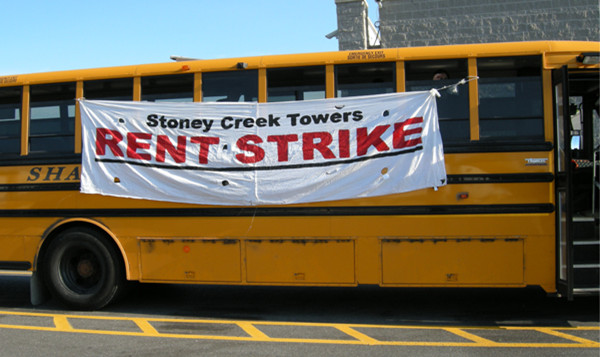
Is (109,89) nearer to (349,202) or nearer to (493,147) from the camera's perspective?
(349,202)

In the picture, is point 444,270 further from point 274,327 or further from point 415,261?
point 274,327

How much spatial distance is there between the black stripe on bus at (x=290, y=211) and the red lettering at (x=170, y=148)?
595 mm

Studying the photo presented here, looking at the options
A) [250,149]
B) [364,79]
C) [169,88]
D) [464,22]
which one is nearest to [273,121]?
[250,149]

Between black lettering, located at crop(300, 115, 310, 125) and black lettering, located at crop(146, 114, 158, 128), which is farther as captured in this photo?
black lettering, located at crop(146, 114, 158, 128)

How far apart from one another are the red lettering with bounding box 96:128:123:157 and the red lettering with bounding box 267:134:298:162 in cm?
191

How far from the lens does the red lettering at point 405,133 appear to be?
212 inches

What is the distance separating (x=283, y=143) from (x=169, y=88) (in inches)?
61.8

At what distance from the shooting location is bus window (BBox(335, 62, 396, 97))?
5.56 meters

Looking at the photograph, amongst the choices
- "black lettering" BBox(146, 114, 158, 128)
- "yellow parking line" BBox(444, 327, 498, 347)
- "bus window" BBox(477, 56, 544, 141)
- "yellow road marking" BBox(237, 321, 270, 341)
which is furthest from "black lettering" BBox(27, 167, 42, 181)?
"bus window" BBox(477, 56, 544, 141)

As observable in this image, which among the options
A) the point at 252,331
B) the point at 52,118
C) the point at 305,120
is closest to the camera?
the point at 252,331

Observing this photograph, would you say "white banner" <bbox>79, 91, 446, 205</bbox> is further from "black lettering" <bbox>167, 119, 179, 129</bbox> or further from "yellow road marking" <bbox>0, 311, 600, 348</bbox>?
"yellow road marking" <bbox>0, 311, 600, 348</bbox>

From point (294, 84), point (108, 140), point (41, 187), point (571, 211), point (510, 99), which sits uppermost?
point (294, 84)

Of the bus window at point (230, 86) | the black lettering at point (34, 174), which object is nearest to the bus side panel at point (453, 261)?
the bus window at point (230, 86)

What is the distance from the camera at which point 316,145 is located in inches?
221
